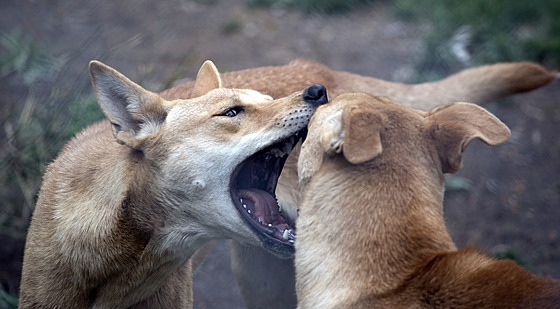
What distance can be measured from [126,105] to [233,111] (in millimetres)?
614

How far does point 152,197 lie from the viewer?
289cm

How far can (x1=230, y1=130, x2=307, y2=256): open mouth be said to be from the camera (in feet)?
9.48

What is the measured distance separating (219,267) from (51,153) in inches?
74.4

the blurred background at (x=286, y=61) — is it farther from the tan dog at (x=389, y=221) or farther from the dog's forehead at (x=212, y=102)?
the tan dog at (x=389, y=221)

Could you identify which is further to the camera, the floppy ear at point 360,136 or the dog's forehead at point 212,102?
the dog's forehead at point 212,102

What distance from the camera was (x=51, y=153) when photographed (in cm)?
482

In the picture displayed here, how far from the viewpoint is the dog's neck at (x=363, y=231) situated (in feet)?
7.55

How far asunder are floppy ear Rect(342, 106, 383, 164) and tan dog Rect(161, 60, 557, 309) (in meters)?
1.32

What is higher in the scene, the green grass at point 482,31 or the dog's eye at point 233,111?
the dog's eye at point 233,111

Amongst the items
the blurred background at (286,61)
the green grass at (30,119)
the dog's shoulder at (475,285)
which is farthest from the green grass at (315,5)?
the dog's shoulder at (475,285)

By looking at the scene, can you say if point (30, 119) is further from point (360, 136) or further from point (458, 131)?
point (458, 131)

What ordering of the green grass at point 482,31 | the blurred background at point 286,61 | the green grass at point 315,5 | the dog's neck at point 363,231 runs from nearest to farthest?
1. the dog's neck at point 363,231
2. the blurred background at point 286,61
3. the green grass at point 482,31
4. the green grass at point 315,5

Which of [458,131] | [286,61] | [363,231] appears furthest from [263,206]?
[286,61]

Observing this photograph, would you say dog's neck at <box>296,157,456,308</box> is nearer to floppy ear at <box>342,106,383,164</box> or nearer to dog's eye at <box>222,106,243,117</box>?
floppy ear at <box>342,106,383,164</box>
